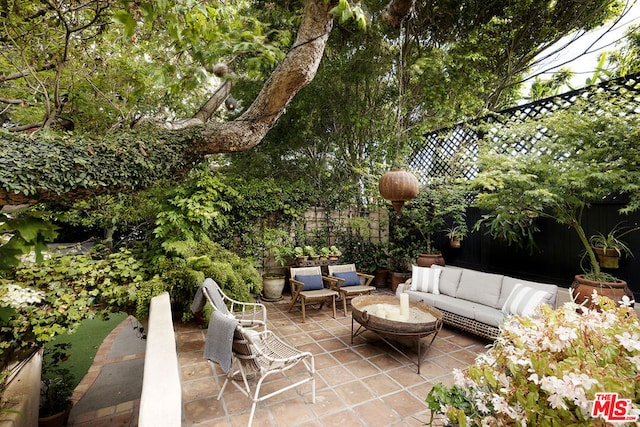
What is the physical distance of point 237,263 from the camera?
15.0ft

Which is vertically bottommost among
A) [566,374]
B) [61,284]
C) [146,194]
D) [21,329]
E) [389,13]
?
[21,329]

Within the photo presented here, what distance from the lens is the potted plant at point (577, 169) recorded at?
9.92 ft

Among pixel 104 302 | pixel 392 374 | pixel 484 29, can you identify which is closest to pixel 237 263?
pixel 104 302

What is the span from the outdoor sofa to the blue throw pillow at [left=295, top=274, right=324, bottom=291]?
1.52 m

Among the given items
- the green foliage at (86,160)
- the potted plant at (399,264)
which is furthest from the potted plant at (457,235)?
the green foliage at (86,160)

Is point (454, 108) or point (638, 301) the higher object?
point (454, 108)

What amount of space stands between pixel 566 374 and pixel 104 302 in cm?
447

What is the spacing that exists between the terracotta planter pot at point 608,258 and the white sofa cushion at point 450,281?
5.52 ft

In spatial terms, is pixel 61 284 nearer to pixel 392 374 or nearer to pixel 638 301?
pixel 392 374

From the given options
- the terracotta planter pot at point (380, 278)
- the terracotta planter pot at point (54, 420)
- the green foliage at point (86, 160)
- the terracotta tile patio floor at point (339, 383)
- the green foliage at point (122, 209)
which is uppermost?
the green foliage at point (86, 160)

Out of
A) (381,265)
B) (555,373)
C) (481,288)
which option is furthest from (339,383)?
(381,265)

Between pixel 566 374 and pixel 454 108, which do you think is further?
pixel 454 108

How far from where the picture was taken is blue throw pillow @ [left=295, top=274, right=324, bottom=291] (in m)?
4.92

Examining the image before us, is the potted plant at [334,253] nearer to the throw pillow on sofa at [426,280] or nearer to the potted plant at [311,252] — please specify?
the potted plant at [311,252]
